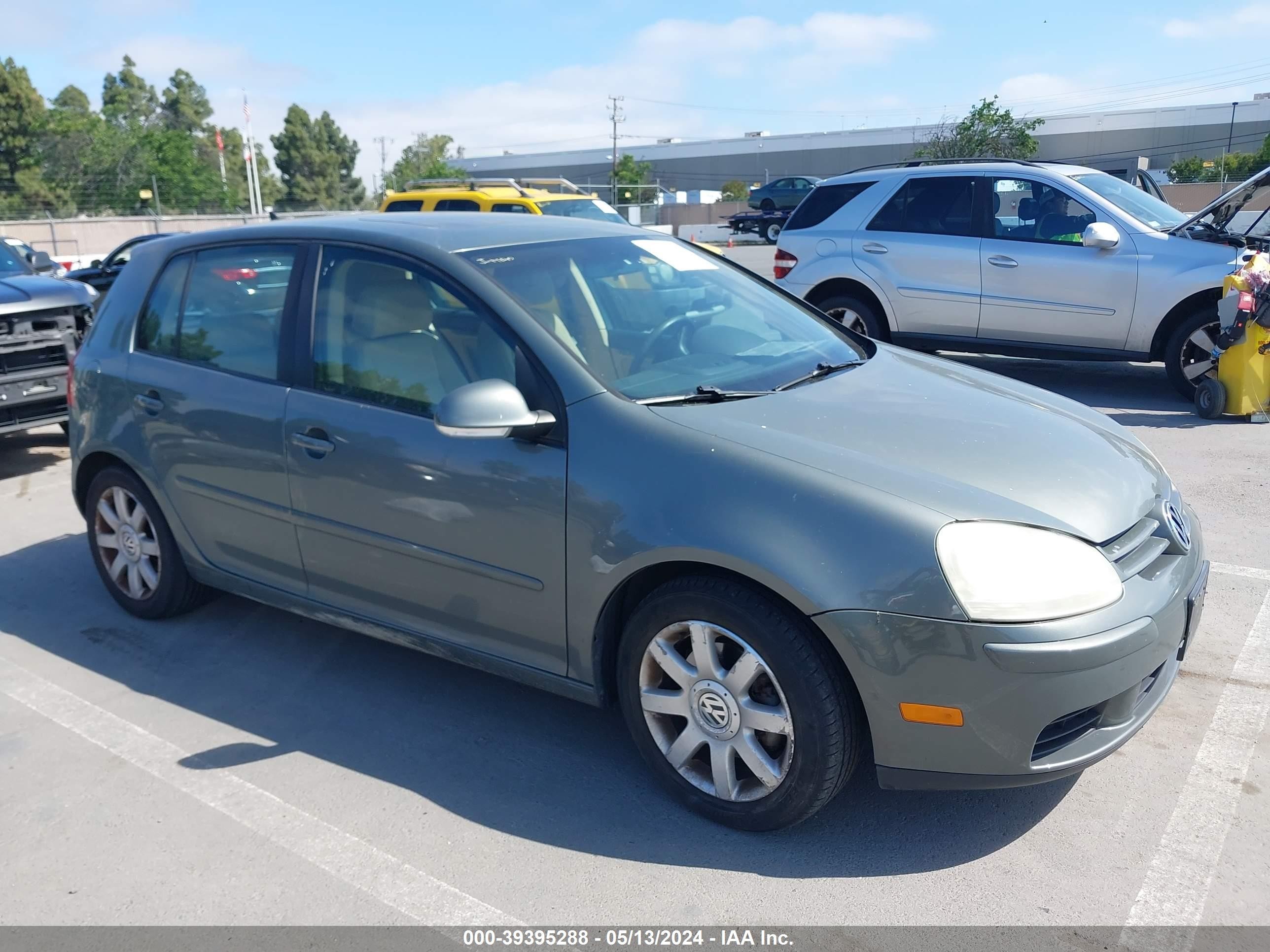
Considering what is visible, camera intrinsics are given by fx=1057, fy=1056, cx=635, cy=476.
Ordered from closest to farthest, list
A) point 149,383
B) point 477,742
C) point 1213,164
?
point 477,742, point 149,383, point 1213,164

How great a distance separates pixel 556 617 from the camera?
3227 mm

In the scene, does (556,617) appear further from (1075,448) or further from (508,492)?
(1075,448)

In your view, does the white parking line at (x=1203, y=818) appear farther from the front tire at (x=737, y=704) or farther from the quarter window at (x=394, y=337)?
the quarter window at (x=394, y=337)

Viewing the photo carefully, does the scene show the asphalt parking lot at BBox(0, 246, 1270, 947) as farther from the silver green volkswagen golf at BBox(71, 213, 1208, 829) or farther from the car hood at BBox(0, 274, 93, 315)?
the car hood at BBox(0, 274, 93, 315)

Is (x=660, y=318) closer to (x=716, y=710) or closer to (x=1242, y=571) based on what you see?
(x=716, y=710)

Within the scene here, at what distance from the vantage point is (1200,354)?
8039mm

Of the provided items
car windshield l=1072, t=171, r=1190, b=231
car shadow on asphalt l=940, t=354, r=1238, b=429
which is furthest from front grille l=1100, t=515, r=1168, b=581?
car windshield l=1072, t=171, r=1190, b=231

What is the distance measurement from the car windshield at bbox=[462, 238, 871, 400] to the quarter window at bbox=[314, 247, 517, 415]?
19 cm

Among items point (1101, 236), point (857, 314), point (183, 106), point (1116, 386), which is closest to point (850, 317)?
point (857, 314)

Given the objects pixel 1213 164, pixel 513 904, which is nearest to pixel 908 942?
pixel 513 904

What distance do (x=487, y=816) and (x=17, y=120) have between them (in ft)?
215

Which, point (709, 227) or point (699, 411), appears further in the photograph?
point (709, 227)

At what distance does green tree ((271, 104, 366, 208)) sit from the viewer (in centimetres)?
8675

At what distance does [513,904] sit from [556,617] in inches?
32.6
